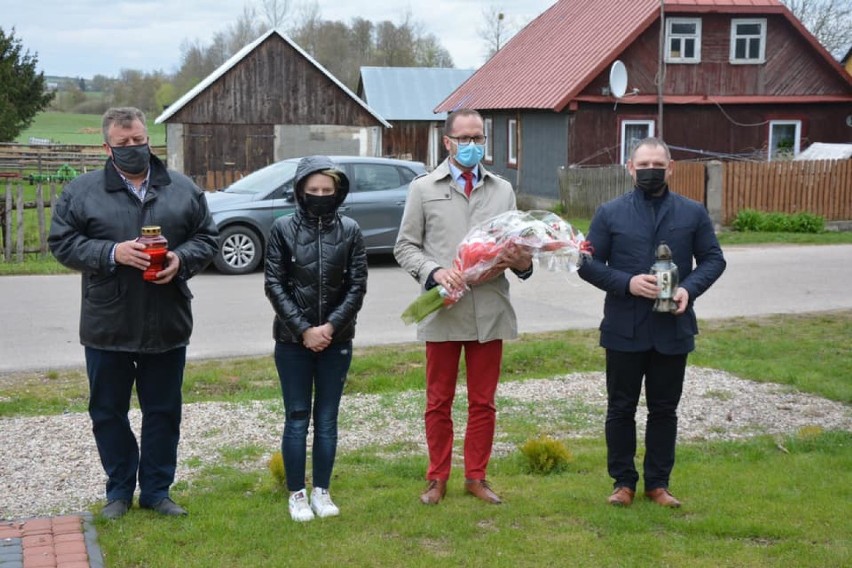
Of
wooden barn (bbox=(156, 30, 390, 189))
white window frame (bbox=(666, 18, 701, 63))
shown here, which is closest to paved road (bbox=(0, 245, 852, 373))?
white window frame (bbox=(666, 18, 701, 63))

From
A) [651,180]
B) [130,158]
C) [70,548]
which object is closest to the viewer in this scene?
[70,548]

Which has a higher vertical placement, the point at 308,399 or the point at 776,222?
the point at 776,222

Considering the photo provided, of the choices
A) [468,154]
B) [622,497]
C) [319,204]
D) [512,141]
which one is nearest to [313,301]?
[319,204]

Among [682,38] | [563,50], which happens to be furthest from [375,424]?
[563,50]

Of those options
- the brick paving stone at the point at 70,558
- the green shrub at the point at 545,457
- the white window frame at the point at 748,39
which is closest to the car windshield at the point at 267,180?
the green shrub at the point at 545,457

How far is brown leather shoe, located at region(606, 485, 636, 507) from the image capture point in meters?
5.54

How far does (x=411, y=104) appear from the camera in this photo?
168 feet

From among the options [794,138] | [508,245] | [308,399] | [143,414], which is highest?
[794,138]

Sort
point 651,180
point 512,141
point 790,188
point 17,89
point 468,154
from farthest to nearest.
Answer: point 17,89 < point 512,141 < point 790,188 < point 468,154 < point 651,180

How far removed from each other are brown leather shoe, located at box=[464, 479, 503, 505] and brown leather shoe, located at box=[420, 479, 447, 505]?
14cm

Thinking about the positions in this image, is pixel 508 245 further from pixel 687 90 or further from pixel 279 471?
pixel 687 90

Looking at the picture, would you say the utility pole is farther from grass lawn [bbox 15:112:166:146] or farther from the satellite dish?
grass lawn [bbox 15:112:166:146]

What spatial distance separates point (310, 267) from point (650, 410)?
1.98 m

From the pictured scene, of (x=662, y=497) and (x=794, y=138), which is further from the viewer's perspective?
(x=794, y=138)
